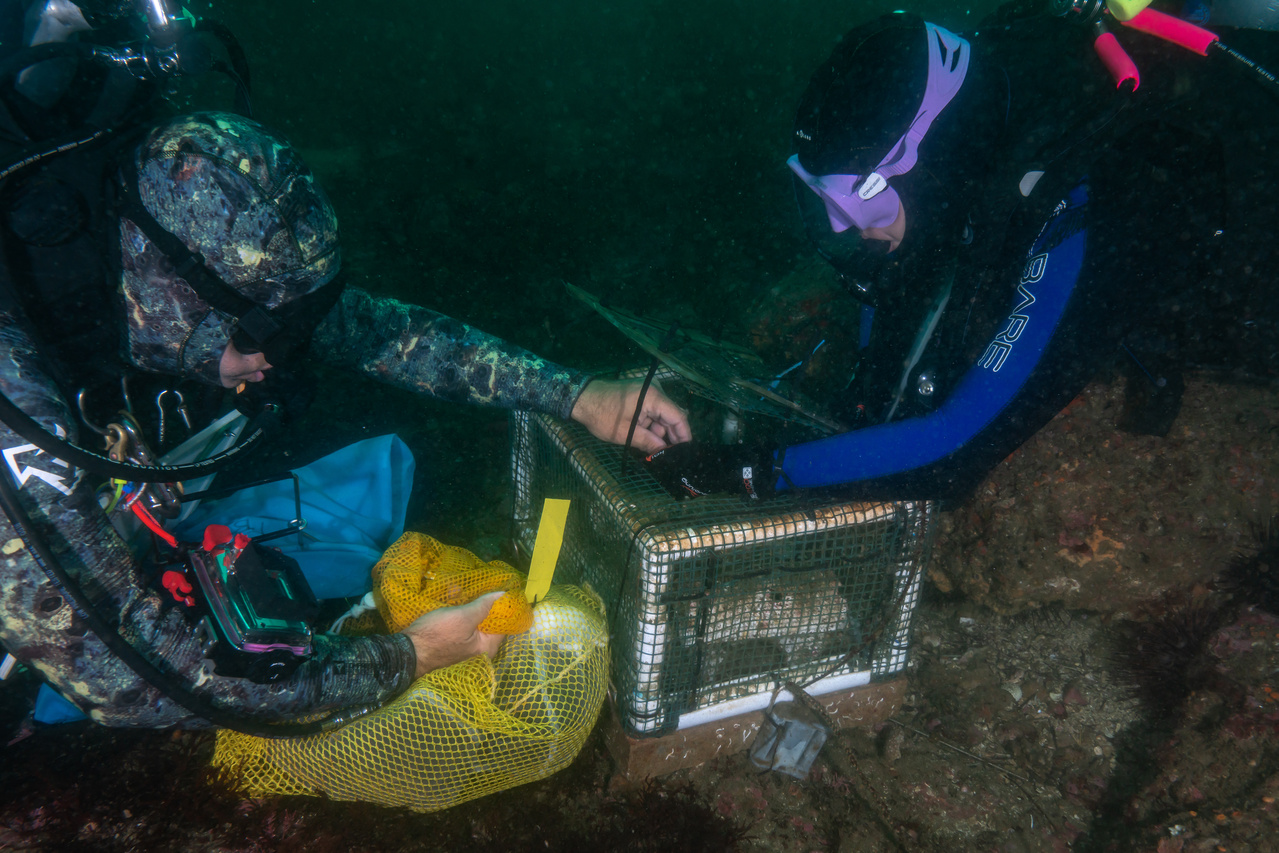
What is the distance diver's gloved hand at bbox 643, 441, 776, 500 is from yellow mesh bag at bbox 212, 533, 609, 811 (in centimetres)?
67

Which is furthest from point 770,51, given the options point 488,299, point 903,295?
point 903,295

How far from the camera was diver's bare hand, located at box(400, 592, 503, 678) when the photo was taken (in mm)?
2166

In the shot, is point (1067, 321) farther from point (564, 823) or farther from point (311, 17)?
point (311, 17)

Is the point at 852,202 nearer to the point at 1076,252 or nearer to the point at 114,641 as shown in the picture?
the point at 1076,252

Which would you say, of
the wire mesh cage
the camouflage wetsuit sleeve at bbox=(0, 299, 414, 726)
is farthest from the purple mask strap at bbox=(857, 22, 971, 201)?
the camouflage wetsuit sleeve at bbox=(0, 299, 414, 726)

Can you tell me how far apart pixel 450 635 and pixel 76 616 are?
3.53 ft

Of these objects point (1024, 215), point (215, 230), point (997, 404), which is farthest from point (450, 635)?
point (1024, 215)

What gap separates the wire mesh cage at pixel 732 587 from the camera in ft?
6.40

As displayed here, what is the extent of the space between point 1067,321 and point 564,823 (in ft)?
8.50

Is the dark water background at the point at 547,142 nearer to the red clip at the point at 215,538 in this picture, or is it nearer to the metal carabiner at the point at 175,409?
the metal carabiner at the point at 175,409

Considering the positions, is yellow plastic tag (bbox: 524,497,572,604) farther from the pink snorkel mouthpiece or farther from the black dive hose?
the pink snorkel mouthpiece

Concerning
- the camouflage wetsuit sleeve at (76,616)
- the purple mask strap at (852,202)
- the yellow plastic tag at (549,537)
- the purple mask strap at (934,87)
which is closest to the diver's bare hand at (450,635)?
the yellow plastic tag at (549,537)

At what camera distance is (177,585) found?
1695 millimetres

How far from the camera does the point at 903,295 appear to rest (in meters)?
2.32
